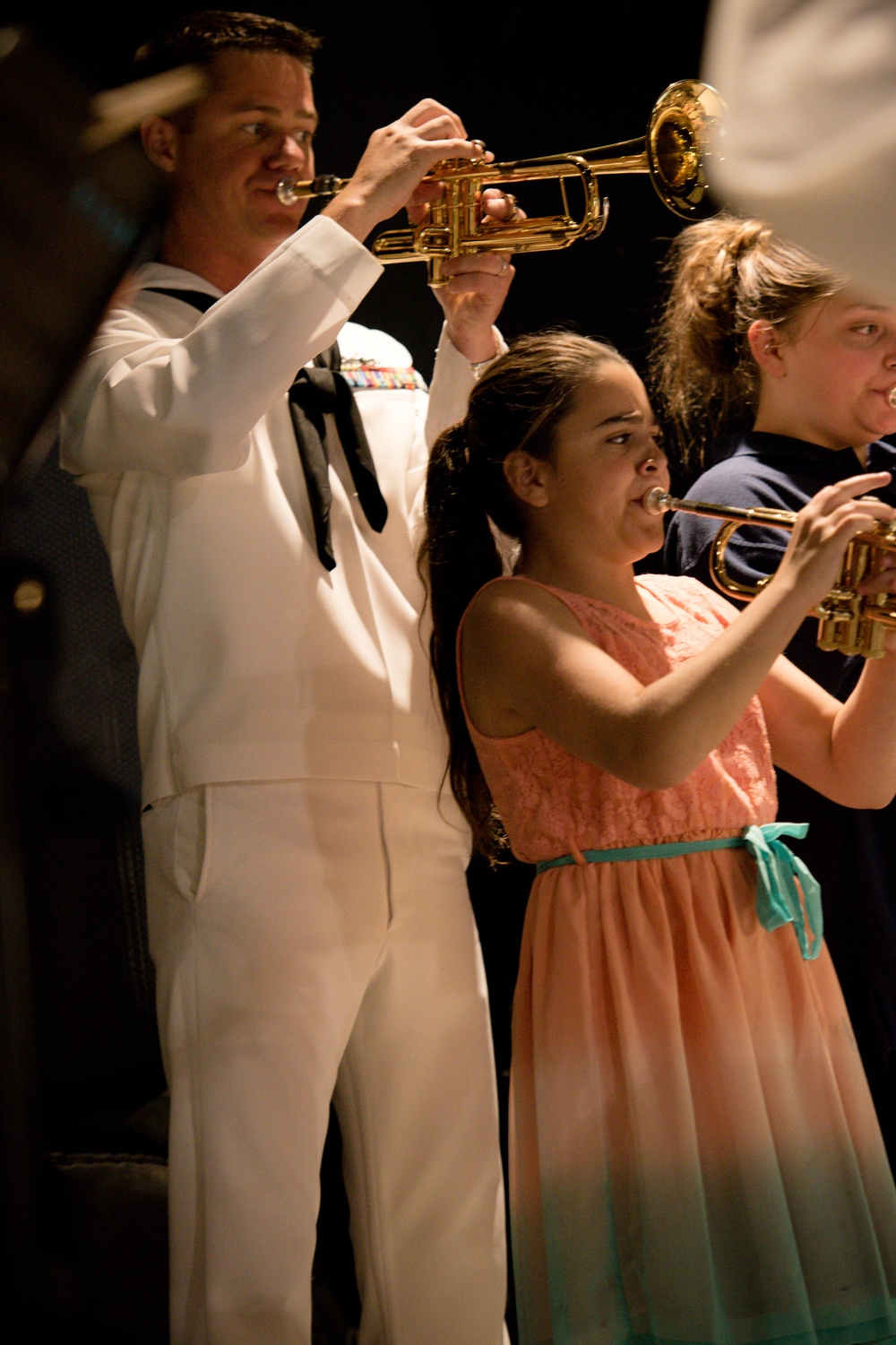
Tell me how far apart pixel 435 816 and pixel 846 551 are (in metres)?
0.47

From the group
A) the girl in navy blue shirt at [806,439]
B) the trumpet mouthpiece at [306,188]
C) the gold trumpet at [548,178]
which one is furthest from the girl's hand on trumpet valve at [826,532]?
the trumpet mouthpiece at [306,188]

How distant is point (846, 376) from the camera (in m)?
1.45

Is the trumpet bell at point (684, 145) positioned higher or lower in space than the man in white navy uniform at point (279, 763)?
higher

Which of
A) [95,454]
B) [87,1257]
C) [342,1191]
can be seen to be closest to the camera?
[87,1257]

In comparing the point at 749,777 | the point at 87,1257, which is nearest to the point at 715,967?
the point at 749,777

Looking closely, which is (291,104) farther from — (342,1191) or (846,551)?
(342,1191)

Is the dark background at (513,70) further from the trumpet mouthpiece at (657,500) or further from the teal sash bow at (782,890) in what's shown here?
the teal sash bow at (782,890)

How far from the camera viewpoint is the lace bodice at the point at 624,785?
1.34m

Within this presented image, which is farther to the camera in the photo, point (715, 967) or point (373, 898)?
point (373, 898)

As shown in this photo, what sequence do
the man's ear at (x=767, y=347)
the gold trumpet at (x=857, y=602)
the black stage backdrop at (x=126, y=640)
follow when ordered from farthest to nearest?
the man's ear at (x=767, y=347)
the gold trumpet at (x=857, y=602)
the black stage backdrop at (x=126, y=640)

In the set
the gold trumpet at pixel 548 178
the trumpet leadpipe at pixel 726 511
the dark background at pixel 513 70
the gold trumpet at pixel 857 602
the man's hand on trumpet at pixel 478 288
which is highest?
the dark background at pixel 513 70

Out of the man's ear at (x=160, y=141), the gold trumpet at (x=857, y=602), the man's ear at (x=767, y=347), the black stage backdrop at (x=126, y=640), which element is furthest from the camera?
the man's ear at (x=767, y=347)

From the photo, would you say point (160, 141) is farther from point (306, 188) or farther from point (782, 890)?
point (782, 890)

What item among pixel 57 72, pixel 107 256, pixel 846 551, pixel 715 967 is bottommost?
pixel 715 967
